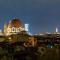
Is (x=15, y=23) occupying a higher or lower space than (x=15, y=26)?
higher

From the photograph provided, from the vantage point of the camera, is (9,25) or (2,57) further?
(9,25)

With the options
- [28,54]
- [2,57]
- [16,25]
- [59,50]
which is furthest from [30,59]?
[16,25]

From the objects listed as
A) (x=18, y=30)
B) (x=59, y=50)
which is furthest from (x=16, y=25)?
(x=59, y=50)

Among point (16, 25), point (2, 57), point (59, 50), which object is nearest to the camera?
point (2, 57)

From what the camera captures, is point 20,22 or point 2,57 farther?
point 20,22

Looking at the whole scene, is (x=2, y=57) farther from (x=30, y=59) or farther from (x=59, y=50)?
(x=59, y=50)

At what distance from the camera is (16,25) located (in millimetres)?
73625

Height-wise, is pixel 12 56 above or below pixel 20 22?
below

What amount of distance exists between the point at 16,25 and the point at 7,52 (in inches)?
2189

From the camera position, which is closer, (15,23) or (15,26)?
(15,26)

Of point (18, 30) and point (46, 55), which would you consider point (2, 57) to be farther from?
point (18, 30)

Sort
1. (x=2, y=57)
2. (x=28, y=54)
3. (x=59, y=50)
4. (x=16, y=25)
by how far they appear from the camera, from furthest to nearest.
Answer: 1. (x=16, y=25)
2. (x=59, y=50)
3. (x=28, y=54)
4. (x=2, y=57)

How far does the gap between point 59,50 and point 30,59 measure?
11.1ft

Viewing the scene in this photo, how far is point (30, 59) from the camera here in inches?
694
